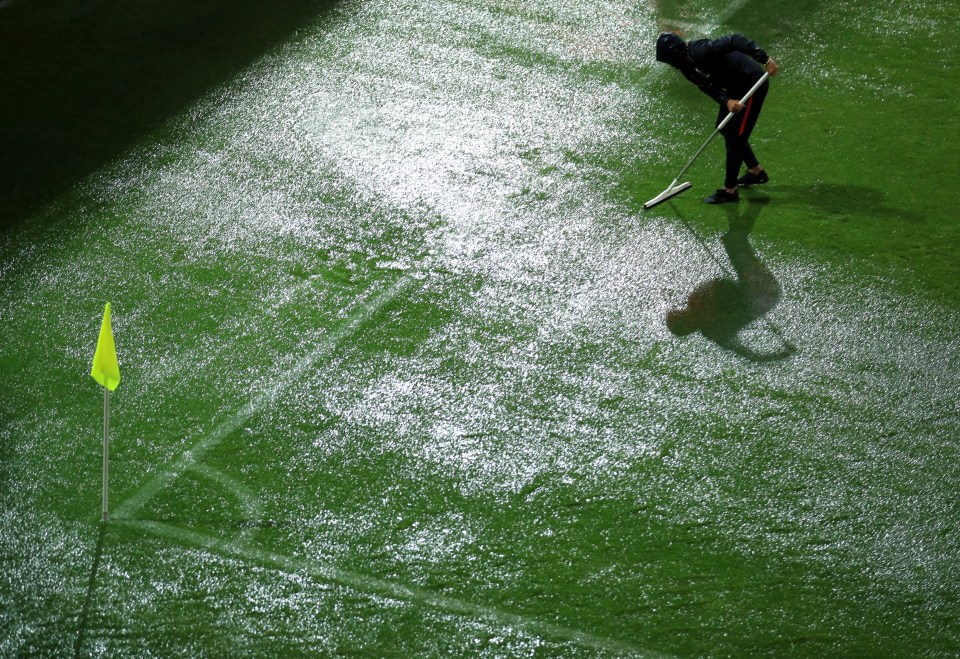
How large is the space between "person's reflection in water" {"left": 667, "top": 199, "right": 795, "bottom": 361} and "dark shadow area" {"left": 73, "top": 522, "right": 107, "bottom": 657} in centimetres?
321

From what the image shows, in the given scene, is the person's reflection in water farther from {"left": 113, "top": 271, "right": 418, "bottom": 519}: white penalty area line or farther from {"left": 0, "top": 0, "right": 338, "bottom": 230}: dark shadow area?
{"left": 0, "top": 0, "right": 338, "bottom": 230}: dark shadow area

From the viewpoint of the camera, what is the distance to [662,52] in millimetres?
6285

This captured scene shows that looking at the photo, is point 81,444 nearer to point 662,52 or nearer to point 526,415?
point 526,415

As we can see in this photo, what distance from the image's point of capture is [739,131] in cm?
634

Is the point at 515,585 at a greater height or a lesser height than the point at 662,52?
lesser

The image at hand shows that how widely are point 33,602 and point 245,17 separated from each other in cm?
587

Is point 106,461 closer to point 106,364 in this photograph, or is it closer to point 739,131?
point 106,364

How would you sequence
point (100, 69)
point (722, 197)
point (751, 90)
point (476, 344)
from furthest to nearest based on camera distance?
point (100, 69) → point (722, 197) → point (751, 90) → point (476, 344)

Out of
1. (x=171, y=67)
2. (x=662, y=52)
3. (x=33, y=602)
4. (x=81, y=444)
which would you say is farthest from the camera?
(x=171, y=67)

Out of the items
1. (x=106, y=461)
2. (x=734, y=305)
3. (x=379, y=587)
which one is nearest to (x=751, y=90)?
(x=734, y=305)

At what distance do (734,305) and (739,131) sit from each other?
1233 mm

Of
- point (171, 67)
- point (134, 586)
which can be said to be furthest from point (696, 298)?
point (171, 67)

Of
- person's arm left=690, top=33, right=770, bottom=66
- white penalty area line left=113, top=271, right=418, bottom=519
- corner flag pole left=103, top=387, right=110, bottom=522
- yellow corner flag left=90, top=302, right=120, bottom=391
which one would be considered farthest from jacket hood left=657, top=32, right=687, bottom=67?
corner flag pole left=103, top=387, right=110, bottom=522

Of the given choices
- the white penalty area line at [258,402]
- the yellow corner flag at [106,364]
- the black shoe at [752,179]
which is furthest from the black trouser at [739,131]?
the yellow corner flag at [106,364]
